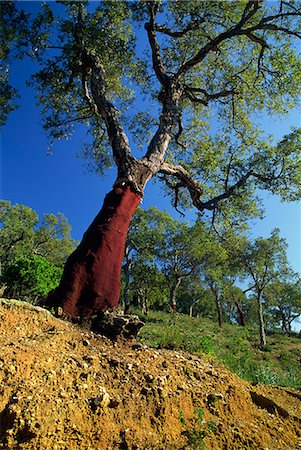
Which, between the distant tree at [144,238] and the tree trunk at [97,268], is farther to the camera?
A: the distant tree at [144,238]

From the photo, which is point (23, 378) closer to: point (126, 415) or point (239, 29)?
point (126, 415)

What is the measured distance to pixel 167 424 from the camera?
254cm

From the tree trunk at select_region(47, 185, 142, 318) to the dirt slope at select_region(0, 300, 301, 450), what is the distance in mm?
664

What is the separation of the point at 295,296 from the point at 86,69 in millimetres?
52800

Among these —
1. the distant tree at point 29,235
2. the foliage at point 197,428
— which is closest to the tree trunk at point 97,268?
the foliage at point 197,428

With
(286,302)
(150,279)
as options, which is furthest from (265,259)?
(286,302)

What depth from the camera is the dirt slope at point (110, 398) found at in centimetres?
218

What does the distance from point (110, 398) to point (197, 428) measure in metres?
0.77

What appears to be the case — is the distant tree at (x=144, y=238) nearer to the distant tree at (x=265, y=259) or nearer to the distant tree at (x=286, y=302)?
the distant tree at (x=265, y=259)

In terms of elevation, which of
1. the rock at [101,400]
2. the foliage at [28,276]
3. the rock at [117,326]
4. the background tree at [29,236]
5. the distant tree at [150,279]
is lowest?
the rock at [101,400]

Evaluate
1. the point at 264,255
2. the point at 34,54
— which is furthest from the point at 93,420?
the point at 264,255

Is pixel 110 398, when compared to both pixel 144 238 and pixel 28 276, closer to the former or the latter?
pixel 28 276

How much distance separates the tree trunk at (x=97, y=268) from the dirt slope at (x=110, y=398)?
664 millimetres

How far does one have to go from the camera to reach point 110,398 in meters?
2.53
